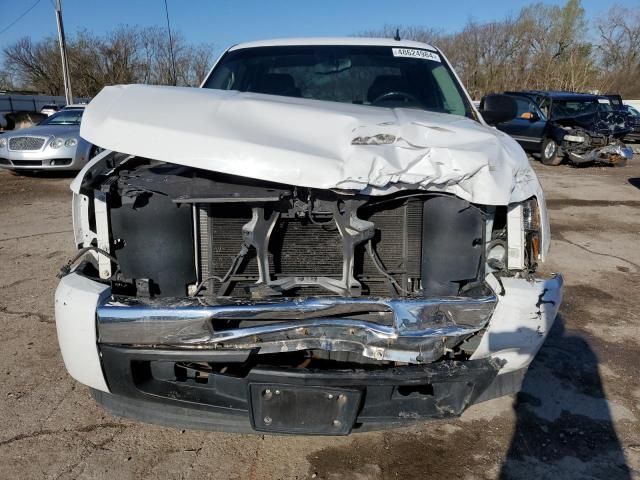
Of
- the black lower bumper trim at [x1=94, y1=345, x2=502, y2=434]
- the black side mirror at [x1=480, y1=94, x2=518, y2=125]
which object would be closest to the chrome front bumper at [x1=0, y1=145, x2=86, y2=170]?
the black side mirror at [x1=480, y1=94, x2=518, y2=125]

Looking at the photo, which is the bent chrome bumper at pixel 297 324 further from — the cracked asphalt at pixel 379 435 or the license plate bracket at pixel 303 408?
the cracked asphalt at pixel 379 435

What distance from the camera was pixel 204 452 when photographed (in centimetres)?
259

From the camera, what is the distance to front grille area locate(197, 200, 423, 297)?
255cm

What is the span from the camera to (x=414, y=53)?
4.08 m

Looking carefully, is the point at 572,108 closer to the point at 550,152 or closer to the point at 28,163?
the point at 550,152

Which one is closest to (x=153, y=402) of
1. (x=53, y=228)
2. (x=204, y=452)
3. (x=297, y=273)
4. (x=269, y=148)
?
(x=204, y=452)

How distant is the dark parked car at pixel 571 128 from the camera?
1397cm

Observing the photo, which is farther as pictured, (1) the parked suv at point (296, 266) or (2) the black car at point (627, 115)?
(2) the black car at point (627, 115)

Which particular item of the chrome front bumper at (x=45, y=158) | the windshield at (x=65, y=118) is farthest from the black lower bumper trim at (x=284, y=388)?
the windshield at (x=65, y=118)

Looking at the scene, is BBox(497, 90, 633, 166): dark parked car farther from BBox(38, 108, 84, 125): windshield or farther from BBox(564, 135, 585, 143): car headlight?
BBox(38, 108, 84, 125): windshield

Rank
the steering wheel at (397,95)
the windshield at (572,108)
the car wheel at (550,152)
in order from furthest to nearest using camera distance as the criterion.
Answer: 1. the windshield at (572,108)
2. the car wheel at (550,152)
3. the steering wheel at (397,95)

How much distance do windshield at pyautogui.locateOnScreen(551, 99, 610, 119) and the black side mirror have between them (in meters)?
12.1

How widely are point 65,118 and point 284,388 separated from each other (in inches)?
470

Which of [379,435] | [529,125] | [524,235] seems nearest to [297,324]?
[379,435]
